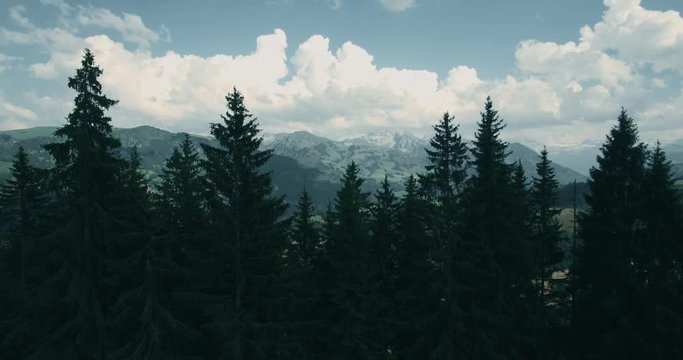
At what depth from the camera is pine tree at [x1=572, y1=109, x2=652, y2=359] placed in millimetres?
23469

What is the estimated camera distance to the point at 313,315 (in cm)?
2983

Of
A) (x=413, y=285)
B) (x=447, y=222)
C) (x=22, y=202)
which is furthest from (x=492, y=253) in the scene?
(x=22, y=202)

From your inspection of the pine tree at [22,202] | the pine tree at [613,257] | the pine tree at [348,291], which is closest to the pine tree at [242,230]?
the pine tree at [348,291]

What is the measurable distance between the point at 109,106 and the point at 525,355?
31739 mm

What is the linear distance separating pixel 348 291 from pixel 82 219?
52.0ft

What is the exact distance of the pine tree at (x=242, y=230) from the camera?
72.0 feet

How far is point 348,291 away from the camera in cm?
2775

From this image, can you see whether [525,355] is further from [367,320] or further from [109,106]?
[109,106]

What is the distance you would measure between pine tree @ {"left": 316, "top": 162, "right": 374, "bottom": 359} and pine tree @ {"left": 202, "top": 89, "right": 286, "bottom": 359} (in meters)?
4.89

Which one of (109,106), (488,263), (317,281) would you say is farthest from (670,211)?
(109,106)

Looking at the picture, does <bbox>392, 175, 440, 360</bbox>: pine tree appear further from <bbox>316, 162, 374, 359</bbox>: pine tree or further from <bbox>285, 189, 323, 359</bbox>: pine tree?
<bbox>285, 189, 323, 359</bbox>: pine tree

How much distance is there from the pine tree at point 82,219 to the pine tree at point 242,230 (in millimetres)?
5848

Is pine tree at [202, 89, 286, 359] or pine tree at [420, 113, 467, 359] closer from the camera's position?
pine tree at [202, 89, 286, 359]

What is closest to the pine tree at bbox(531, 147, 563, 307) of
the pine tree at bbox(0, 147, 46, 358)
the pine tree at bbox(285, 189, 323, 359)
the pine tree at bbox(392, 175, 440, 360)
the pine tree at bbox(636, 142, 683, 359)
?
the pine tree at bbox(392, 175, 440, 360)
